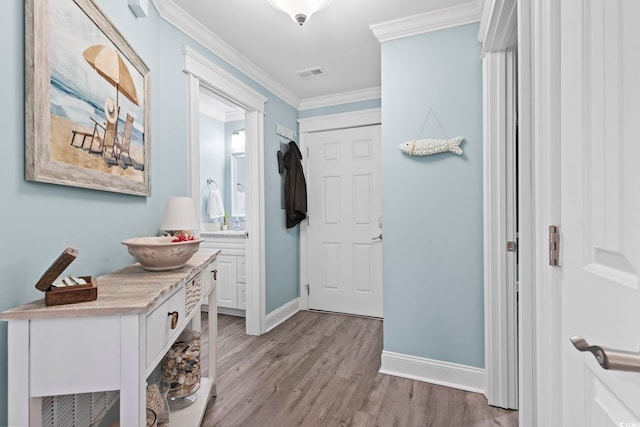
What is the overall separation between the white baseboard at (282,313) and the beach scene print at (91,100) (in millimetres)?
1969

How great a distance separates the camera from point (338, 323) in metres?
3.23

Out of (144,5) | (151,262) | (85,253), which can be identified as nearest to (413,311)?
(151,262)

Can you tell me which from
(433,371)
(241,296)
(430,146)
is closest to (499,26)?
(430,146)

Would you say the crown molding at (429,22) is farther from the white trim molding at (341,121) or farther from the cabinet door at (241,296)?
the cabinet door at (241,296)

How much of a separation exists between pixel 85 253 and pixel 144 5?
1310 mm

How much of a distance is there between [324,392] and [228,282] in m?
1.80

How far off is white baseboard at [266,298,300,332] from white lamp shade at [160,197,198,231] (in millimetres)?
1677

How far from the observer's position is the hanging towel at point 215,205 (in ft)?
13.1

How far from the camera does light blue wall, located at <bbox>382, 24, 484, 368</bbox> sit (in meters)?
2.03

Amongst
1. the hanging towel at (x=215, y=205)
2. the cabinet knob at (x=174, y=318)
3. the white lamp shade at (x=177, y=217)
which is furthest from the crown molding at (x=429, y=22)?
the hanging towel at (x=215, y=205)

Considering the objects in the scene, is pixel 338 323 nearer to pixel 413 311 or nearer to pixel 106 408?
pixel 413 311

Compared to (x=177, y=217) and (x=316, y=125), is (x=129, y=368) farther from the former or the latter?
(x=316, y=125)
